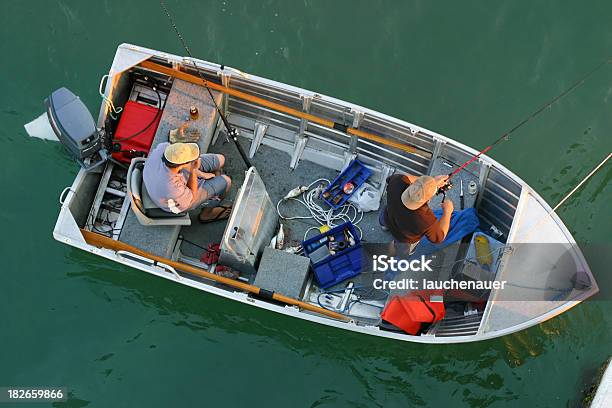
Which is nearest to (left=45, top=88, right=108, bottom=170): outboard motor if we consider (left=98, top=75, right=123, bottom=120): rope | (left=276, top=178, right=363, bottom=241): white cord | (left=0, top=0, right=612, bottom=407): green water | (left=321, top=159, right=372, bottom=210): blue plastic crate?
(left=98, top=75, right=123, bottom=120): rope

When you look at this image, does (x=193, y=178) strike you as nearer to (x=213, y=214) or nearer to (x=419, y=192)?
(x=213, y=214)

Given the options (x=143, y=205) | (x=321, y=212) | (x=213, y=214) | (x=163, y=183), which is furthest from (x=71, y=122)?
(x=321, y=212)

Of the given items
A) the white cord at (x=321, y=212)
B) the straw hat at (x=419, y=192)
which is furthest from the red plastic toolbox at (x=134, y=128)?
the straw hat at (x=419, y=192)

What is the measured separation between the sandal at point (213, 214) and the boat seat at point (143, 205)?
626 millimetres

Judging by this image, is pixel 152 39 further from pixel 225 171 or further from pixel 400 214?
pixel 400 214

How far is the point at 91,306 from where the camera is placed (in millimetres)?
10219

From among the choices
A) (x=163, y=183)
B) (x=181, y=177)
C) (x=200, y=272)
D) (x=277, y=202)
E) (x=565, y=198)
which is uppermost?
(x=565, y=198)

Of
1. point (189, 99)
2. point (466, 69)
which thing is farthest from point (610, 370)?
point (189, 99)

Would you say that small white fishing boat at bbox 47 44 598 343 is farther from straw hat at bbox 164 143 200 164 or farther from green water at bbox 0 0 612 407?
green water at bbox 0 0 612 407

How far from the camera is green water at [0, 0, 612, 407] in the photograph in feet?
32.5

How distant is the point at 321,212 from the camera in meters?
9.61

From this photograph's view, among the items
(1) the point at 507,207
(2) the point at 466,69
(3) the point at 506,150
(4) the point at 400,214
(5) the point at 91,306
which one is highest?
(2) the point at 466,69

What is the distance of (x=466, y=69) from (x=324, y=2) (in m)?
2.47

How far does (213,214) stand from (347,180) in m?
1.82
